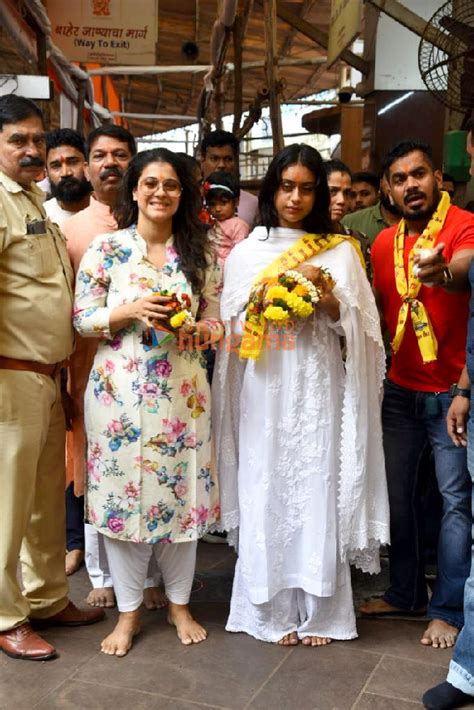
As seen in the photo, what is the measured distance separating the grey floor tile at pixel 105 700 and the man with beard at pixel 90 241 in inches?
29.6

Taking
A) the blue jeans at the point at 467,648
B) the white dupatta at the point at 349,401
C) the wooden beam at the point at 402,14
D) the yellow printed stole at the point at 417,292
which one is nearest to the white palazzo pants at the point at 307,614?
the white dupatta at the point at 349,401

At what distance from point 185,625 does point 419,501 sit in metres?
1.15

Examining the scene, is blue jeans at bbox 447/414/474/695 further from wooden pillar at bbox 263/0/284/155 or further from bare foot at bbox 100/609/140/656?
wooden pillar at bbox 263/0/284/155

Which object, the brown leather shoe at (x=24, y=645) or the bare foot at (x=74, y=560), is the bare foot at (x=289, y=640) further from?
the bare foot at (x=74, y=560)

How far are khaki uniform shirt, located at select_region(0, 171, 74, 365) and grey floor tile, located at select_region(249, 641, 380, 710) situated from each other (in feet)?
4.91

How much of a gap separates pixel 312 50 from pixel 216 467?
1136 cm

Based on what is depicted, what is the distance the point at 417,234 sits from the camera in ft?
11.0

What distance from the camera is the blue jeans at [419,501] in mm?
3238

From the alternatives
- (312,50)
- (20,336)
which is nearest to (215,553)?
(20,336)

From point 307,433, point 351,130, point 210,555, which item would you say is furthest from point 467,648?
point 351,130

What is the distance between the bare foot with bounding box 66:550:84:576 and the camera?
4.08 m

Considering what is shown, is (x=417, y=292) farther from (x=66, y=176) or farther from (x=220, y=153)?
(x=220, y=153)

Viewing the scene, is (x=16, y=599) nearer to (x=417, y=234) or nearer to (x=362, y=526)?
(x=362, y=526)

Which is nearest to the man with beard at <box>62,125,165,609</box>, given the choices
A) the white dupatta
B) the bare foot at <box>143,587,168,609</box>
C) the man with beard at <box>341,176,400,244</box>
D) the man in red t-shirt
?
the bare foot at <box>143,587,168,609</box>
